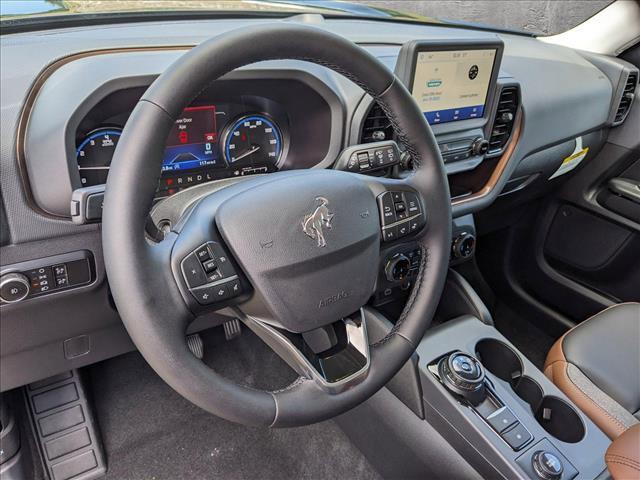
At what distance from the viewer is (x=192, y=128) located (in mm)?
1088

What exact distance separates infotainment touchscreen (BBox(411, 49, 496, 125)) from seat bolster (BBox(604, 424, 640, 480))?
32.1 inches

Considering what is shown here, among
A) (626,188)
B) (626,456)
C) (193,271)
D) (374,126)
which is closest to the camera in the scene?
(193,271)

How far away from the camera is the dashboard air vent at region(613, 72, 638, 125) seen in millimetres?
1953

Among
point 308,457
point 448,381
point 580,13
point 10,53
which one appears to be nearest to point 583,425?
point 448,381

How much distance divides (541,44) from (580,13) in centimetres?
44

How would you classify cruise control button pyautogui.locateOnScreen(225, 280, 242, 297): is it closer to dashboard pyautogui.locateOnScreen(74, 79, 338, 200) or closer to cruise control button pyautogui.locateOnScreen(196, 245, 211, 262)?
cruise control button pyautogui.locateOnScreen(196, 245, 211, 262)

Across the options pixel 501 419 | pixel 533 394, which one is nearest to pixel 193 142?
pixel 501 419

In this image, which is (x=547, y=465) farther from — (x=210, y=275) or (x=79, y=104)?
(x=79, y=104)

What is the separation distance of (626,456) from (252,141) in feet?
3.05

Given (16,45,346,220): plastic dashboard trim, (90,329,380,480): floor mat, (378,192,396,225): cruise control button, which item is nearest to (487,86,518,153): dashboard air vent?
(16,45,346,220): plastic dashboard trim

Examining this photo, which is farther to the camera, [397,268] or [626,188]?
[626,188]

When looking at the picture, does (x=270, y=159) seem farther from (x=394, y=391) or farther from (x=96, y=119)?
(x=394, y=391)

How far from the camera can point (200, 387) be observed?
0.70m

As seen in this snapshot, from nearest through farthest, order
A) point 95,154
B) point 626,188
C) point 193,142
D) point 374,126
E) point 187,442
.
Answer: point 95,154, point 193,142, point 374,126, point 187,442, point 626,188
